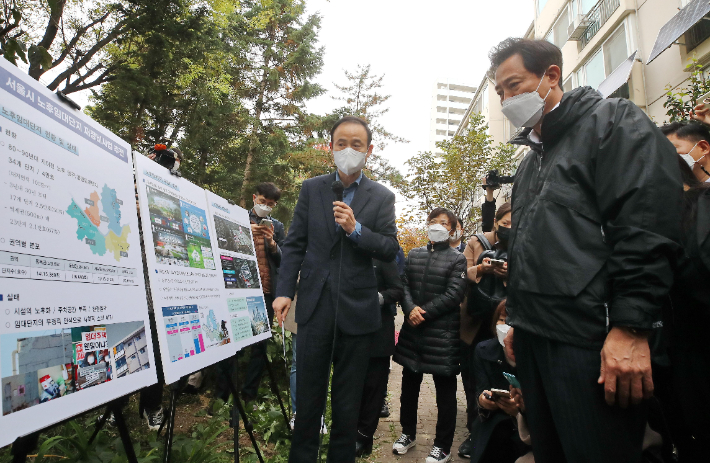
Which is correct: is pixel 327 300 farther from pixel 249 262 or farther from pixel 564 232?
pixel 564 232

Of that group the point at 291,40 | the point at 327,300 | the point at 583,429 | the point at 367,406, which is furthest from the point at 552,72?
the point at 291,40

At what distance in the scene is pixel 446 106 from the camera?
6969 cm

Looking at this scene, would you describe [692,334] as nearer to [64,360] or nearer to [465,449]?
[465,449]

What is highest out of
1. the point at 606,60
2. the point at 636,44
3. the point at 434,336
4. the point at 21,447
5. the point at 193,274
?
the point at 606,60

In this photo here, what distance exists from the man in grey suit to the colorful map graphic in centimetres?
94

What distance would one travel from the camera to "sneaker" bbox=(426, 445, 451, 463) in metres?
3.13

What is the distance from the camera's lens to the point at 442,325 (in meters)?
3.56

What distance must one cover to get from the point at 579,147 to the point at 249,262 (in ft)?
7.73

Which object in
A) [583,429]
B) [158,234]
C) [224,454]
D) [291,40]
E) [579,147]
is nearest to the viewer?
[583,429]

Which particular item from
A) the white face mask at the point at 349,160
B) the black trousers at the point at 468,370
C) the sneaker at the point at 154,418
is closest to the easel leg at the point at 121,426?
the white face mask at the point at 349,160

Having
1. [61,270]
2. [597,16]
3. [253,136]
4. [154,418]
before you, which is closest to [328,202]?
[61,270]

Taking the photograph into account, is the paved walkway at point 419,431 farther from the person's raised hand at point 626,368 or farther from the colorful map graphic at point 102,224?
the colorful map graphic at point 102,224

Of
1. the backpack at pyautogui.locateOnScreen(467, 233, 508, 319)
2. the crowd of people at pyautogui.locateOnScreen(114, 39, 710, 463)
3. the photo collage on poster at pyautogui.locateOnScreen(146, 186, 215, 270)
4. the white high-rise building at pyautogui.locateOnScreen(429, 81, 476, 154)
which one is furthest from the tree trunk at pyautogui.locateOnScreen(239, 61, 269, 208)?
the white high-rise building at pyautogui.locateOnScreen(429, 81, 476, 154)

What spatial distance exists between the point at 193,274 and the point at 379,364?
2.08m
